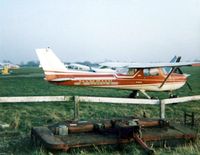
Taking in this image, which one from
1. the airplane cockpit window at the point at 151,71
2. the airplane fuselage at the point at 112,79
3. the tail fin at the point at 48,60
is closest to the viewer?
the airplane fuselage at the point at 112,79

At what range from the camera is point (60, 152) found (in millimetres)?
6434

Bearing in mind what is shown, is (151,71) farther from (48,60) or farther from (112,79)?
(48,60)

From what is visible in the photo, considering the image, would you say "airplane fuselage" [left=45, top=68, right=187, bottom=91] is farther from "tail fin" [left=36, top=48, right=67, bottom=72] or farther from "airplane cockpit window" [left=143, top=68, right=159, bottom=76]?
"tail fin" [left=36, top=48, right=67, bottom=72]

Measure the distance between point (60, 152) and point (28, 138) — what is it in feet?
5.52

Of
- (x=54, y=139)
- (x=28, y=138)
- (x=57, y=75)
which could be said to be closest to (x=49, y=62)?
(x=57, y=75)

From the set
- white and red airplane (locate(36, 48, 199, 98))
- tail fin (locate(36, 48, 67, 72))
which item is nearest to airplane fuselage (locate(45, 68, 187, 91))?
white and red airplane (locate(36, 48, 199, 98))

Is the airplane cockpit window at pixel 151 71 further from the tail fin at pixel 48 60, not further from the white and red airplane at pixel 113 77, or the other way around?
the tail fin at pixel 48 60

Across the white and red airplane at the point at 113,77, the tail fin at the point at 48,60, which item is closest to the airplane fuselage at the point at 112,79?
the white and red airplane at the point at 113,77

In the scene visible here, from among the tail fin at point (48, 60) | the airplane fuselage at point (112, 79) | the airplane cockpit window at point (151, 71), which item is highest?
the tail fin at point (48, 60)

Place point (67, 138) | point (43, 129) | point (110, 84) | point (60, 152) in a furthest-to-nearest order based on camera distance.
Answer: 1. point (110, 84)
2. point (43, 129)
3. point (67, 138)
4. point (60, 152)

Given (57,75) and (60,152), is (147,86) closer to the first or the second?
(57,75)

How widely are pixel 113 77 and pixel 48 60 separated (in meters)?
3.47

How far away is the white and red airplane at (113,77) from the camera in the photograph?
1803 cm

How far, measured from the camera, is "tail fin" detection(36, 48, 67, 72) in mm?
18203
